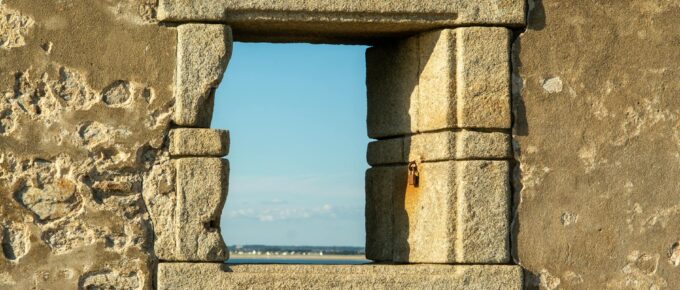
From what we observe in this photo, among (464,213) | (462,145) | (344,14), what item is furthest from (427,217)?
(344,14)

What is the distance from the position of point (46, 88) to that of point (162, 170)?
679mm

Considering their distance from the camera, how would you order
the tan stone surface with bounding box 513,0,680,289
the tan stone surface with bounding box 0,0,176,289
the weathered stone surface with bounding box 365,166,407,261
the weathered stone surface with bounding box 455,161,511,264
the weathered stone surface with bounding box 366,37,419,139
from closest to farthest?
1. the tan stone surface with bounding box 0,0,176,289
2. the weathered stone surface with bounding box 455,161,511,264
3. the tan stone surface with bounding box 513,0,680,289
4. the weathered stone surface with bounding box 366,37,419,139
5. the weathered stone surface with bounding box 365,166,407,261

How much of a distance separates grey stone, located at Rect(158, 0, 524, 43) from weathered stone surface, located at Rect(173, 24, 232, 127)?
0.23 feet

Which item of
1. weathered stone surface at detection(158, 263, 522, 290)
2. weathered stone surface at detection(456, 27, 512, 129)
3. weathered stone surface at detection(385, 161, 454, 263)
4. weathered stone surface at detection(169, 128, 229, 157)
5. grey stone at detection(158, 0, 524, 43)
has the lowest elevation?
weathered stone surface at detection(158, 263, 522, 290)

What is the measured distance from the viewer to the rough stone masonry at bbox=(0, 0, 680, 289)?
6.22m

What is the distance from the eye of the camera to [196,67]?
247 inches

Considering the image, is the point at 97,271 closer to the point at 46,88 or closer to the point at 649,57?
the point at 46,88

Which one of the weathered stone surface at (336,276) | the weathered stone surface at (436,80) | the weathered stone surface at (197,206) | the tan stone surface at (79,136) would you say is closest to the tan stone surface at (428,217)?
the weathered stone surface at (336,276)

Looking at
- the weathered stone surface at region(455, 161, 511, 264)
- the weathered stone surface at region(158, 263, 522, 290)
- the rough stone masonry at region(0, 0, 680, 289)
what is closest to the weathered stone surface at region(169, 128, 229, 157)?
the rough stone masonry at region(0, 0, 680, 289)

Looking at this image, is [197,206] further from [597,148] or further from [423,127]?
[597,148]

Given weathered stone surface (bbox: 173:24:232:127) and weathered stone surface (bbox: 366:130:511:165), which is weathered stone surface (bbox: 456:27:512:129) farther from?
weathered stone surface (bbox: 173:24:232:127)

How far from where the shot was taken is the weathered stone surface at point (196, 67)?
6258mm

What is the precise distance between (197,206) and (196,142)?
12.1 inches

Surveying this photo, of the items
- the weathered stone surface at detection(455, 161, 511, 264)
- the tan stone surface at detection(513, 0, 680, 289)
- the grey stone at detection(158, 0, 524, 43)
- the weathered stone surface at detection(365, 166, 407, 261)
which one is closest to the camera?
the grey stone at detection(158, 0, 524, 43)
